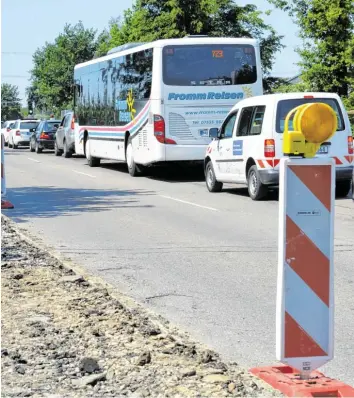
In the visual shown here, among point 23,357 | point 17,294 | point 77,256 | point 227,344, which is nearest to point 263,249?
point 77,256

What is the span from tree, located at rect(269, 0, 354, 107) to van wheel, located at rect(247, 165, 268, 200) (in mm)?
33181

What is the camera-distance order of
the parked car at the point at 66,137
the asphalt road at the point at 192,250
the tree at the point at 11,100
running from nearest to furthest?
the asphalt road at the point at 192,250, the parked car at the point at 66,137, the tree at the point at 11,100

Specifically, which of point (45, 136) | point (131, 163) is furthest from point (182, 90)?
point (45, 136)

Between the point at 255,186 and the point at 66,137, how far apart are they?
22667mm

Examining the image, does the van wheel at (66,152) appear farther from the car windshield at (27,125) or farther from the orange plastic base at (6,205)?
the orange plastic base at (6,205)

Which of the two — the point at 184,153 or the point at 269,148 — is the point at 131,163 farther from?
the point at 269,148

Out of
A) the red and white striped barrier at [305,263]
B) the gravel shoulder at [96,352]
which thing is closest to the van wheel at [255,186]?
the gravel shoulder at [96,352]

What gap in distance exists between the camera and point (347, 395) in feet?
16.9

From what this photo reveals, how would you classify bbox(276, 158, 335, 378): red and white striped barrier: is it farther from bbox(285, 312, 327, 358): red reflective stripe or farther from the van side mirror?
the van side mirror

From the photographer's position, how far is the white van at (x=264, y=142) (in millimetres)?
17016

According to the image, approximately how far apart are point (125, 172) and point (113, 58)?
3.27 metres

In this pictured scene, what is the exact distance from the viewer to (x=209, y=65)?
77.4 ft

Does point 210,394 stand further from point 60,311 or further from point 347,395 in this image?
point 60,311

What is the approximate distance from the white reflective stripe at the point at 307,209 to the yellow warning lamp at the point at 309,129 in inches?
5.0
